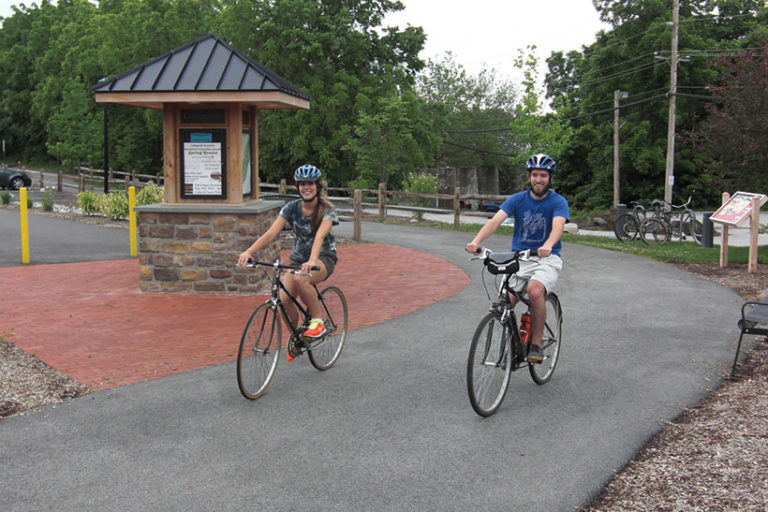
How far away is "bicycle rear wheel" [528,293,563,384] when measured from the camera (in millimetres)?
6133

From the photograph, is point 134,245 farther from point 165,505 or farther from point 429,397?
point 165,505

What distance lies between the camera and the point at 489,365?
533 centimetres

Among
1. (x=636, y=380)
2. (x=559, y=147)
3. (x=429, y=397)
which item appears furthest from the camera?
(x=559, y=147)

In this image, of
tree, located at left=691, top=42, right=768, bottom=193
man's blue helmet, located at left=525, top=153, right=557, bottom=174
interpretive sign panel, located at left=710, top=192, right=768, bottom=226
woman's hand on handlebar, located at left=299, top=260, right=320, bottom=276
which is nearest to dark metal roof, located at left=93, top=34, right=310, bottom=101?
woman's hand on handlebar, located at left=299, top=260, right=320, bottom=276

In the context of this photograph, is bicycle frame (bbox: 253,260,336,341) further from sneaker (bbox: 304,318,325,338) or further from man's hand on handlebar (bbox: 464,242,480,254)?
man's hand on handlebar (bbox: 464,242,480,254)

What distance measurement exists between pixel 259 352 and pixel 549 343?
7.76ft

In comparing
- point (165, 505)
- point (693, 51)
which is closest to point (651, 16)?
point (693, 51)

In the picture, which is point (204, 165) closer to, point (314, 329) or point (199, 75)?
point (199, 75)

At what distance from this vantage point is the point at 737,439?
4836 millimetres

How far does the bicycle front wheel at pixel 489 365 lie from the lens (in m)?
5.13

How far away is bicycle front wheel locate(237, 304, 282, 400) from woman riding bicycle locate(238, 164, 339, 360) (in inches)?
10.8

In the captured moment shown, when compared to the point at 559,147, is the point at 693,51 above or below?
above

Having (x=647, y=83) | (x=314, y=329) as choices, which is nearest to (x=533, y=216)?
(x=314, y=329)

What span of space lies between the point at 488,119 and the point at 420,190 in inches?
1517
